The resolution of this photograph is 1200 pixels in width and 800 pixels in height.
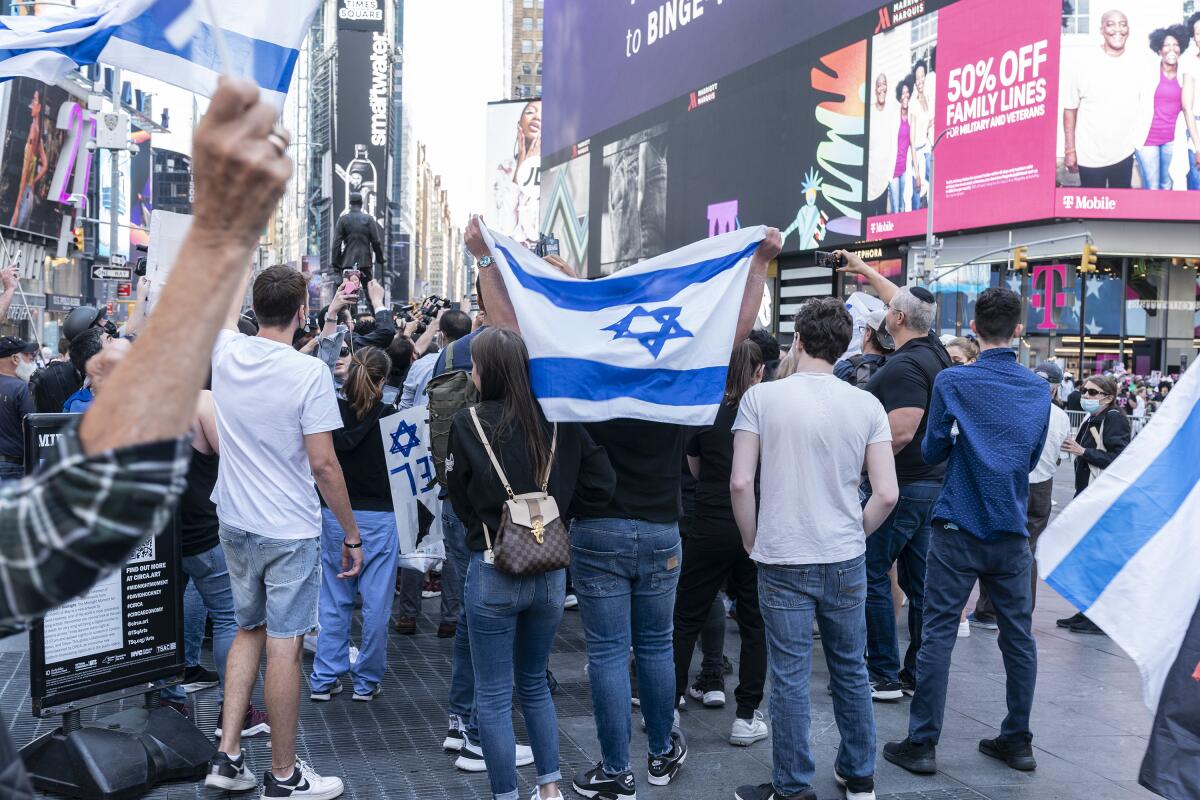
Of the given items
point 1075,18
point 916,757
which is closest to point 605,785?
point 916,757

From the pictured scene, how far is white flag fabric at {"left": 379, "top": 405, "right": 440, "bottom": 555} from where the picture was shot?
639cm

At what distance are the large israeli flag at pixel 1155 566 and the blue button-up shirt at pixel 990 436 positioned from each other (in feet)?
5.36

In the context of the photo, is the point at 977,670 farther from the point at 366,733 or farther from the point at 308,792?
the point at 308,792

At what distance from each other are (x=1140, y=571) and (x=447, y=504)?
380 centimetres

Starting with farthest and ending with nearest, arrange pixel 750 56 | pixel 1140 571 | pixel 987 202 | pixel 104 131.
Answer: pixel 750 56 → pixel 987 202 → pixel 104 131 → pixel 1140 571

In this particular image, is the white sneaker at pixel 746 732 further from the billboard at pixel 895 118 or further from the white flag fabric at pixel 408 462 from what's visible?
the billboard at pixel 895 118

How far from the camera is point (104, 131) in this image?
17.4m

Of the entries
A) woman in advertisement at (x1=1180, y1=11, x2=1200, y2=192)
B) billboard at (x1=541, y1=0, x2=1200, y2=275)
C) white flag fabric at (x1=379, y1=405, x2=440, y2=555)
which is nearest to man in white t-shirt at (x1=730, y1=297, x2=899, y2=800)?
white flag fabric at (x1=379, y1=405, x2=440, y2=555)

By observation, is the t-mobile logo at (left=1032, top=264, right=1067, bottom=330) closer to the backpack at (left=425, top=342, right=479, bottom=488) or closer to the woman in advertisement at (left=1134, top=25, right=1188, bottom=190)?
the woman in advertisement at (left=1134, top=25, right=1188, bottom=190)

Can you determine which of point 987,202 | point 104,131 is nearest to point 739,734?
point 104,131

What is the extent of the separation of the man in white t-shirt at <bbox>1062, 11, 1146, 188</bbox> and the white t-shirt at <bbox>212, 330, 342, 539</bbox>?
33.5m

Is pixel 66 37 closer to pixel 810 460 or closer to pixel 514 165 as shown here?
pixel 810 460

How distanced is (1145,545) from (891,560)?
323 centimetres

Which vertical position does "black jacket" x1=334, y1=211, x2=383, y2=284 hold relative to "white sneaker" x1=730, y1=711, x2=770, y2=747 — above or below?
above
